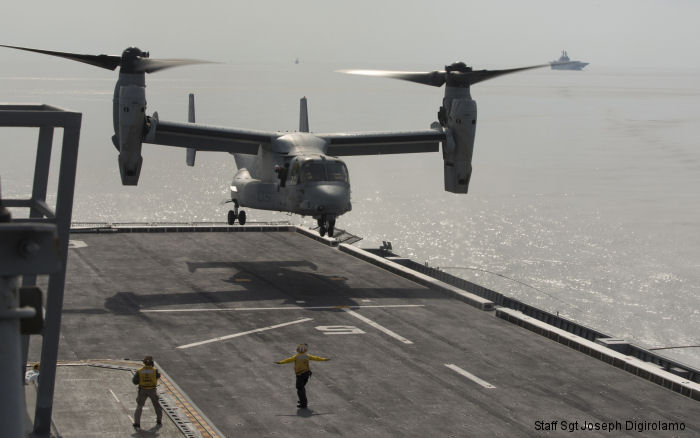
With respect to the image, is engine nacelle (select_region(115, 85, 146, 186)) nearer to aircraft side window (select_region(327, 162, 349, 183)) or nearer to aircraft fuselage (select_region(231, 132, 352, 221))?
aircraft fuselage (select_region(231, 132, 352, 221))

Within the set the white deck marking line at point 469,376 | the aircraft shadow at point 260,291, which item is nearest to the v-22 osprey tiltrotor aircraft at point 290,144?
the aircraft shadow at point 260,291

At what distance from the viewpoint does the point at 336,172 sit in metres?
40.0

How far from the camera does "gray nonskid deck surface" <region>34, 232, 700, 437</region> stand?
2428 cm

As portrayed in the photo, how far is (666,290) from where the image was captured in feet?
241

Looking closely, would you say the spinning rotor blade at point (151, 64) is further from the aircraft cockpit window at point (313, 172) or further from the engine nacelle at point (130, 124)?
the aircraft cockpit window at point (313, 172)

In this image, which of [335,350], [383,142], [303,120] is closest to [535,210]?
[303,120]

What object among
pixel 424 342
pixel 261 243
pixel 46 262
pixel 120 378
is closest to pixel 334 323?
pixel 424 342

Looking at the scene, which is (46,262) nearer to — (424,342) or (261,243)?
(424,342)

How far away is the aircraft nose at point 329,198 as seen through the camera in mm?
38906

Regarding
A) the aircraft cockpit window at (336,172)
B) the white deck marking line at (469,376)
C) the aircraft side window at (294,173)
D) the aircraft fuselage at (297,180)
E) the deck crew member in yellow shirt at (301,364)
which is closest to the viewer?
the deck crew member in yellow shirt at (301,364)

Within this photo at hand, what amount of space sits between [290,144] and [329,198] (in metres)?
4.45

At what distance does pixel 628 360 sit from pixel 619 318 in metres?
38.8

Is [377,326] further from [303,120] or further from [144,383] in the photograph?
[303,120]

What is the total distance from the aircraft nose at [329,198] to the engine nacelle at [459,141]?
21.1ft
